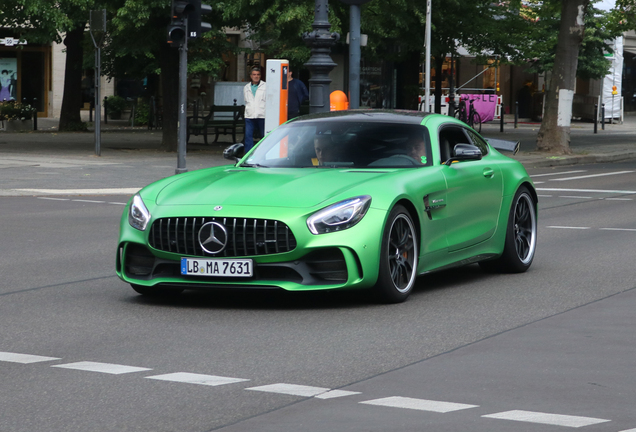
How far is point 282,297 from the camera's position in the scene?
8.67m

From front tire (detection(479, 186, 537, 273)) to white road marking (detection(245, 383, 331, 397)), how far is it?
447 cm

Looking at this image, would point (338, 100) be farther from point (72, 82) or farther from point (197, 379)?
point (72, 82)

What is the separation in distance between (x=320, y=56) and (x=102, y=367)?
1281 cm

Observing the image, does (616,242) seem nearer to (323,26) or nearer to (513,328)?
(513,328)

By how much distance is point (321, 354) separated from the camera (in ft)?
21.3

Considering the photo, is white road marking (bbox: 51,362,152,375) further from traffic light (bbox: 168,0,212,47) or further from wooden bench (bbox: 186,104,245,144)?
wooden bench (bbox: 186,104,245,144)

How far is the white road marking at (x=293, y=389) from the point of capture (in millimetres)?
5535

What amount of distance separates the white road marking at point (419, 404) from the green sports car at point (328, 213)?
7.95 feet

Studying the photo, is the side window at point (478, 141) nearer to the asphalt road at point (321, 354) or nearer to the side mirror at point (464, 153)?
the side mirror at point (464, 153)

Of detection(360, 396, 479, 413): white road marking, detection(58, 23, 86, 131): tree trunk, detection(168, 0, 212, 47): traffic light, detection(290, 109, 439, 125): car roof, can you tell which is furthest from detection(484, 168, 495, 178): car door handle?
detection(58, 23, 86, 131): tree trunk

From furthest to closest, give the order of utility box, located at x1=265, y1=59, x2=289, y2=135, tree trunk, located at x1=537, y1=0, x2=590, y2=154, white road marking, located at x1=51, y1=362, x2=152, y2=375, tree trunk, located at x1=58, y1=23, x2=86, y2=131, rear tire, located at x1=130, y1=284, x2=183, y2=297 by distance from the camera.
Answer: tree trunk, located at x1=58, y1=23, x2=86, y2=131 → tree trunk, located at x1=537, y1=0, x2=590, y2=154 → utility box, located at x1=265, y1=59, x2=289, y2=135 → rear tire, located at x1=130, y1=284, x2=183, y2=297 → white road marking, located at x1=51, y1=362, x2=152, y2=375

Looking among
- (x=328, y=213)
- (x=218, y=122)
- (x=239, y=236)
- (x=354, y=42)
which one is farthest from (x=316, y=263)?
(x=218, y=122)

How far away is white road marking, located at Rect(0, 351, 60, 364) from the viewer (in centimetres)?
631

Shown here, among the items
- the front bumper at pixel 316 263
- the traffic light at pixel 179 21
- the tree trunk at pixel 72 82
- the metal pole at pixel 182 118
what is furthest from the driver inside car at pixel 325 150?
the tree trunk at pixel 72 82
